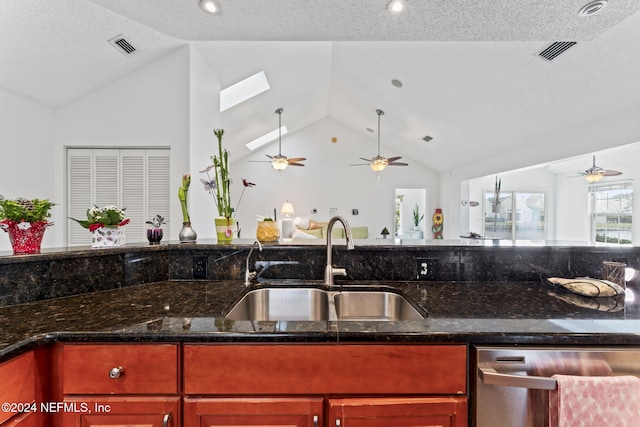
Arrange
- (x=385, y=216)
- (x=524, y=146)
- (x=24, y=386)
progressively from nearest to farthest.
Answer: (x=24, y=386) < (x=524, y=146) < (x=385, y=216)

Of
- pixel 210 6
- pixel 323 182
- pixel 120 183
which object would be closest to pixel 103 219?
pixel 210 6

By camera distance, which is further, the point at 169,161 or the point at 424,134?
the point at 424,134

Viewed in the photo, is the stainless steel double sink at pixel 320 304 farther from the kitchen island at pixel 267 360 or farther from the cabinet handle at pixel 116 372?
the cabinet handle at pixel 116 372

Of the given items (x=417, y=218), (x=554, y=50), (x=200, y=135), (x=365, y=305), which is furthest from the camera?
(x=417, y=218)

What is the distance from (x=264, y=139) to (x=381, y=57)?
3.65m

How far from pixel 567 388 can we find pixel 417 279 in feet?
A: 2.50

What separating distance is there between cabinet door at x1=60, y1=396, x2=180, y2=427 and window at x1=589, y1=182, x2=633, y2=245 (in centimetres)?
801

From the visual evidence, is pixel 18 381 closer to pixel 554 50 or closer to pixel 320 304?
pixel 320 304

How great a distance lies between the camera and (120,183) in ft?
9.77

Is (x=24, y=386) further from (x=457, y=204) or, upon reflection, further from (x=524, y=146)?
(x=457, y=204)

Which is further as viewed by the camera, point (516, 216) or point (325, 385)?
point (516, 216)

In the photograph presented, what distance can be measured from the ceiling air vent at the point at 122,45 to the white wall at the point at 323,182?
183 inches

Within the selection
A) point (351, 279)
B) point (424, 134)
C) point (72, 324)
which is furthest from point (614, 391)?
point (424, 134)

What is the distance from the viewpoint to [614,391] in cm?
87
